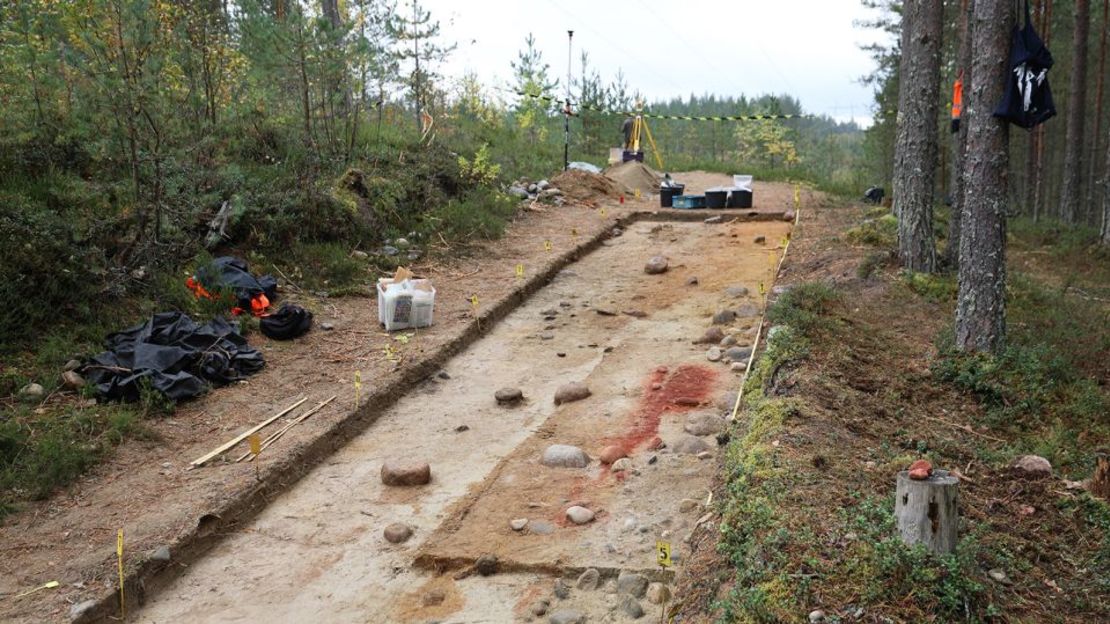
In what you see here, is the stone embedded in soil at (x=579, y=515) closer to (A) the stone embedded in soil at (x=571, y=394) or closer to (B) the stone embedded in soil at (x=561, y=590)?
(B) the stone embedded in soil at (x=561, y=590)

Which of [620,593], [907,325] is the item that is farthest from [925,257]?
[620,593]

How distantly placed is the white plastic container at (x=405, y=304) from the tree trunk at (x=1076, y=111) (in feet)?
48.4

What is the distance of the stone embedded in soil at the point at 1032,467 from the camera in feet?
14.6

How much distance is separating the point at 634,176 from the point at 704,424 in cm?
1277

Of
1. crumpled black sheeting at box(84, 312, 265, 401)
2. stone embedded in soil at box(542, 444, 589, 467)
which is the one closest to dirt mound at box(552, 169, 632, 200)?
crumpled black sheeting at box(84, 312, 265, 401)

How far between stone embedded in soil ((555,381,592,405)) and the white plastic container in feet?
7.19

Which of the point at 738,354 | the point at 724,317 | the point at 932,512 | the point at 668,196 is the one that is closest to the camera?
the point at 932,512

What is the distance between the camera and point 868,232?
10.6 m

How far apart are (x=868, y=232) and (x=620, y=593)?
7.85m

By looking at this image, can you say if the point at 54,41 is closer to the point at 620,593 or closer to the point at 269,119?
the point at 269,119

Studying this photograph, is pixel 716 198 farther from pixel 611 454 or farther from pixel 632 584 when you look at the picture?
pixel 632 584

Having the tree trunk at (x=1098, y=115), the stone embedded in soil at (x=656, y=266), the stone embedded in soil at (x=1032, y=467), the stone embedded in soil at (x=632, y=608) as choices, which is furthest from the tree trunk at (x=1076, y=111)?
the stone embedded in soil at (x=632, y=608)

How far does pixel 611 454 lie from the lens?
18.5 ft

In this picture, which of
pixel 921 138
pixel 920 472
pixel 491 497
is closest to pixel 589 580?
pixel 491 497
